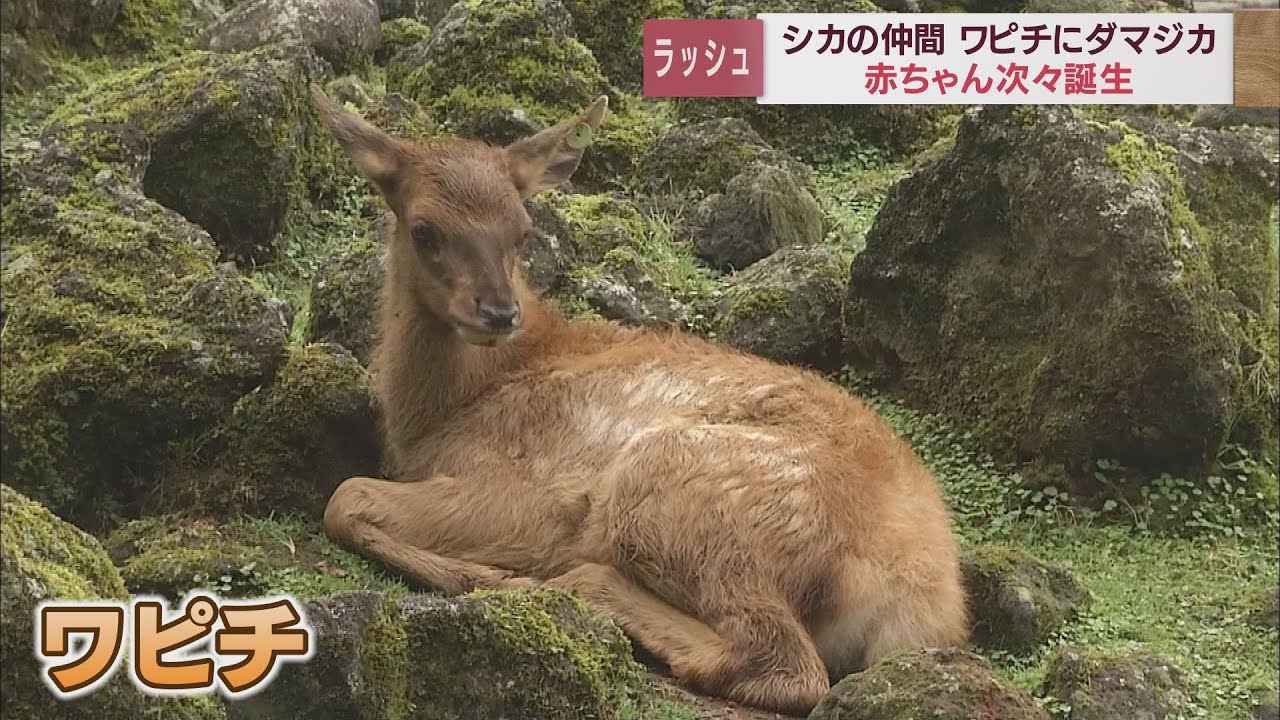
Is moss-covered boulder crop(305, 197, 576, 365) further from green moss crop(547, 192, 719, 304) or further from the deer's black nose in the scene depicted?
the deer's black nose

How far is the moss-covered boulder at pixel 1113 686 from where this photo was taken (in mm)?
6578

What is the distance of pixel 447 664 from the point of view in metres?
5.67

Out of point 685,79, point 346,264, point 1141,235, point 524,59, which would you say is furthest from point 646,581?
point 524,59

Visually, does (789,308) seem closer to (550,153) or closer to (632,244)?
(632,244)

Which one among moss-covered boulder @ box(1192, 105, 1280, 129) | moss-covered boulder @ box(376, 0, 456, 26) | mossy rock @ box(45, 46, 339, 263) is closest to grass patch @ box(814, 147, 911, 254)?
moss-covered boulder @ box(1192, 105, 1280, 129)

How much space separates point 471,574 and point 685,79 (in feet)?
8.15

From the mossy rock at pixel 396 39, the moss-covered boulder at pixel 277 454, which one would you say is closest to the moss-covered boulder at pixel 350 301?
the moss-covered boulder at pixel 277 454

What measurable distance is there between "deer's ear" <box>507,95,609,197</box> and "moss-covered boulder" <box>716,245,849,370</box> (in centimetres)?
186

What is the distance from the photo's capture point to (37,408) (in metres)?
7.56

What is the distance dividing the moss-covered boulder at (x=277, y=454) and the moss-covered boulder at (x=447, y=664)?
7.22 feet

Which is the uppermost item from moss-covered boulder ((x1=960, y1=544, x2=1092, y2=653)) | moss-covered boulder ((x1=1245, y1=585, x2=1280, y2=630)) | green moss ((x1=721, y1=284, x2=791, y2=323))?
green moss ((x1=721, y1=284, x2=791, y2=323))

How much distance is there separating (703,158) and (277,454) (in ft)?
14.6

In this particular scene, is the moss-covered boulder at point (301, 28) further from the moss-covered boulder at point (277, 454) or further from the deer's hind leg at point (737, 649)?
the deer's hind leg at point (737, 649)

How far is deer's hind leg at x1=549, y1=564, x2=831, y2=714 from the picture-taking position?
6.69 m
